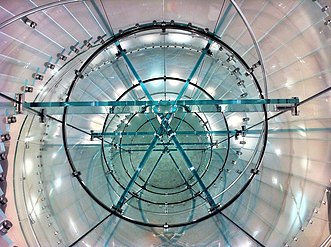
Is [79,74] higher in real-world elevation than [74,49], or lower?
lower

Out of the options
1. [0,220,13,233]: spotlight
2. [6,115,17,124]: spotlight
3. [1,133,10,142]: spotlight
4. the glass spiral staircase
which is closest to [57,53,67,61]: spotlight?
the glass spiral staircase

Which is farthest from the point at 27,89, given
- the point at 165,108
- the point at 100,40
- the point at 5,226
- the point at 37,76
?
the point at 165,108

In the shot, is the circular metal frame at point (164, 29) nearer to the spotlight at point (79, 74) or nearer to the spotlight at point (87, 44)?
the spotlight at point (79, 74)

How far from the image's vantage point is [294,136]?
10.5 ft

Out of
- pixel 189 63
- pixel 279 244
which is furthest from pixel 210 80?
pixel 279 244

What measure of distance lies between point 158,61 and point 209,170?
6.74ft

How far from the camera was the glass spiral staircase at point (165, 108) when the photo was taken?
273 centimetres

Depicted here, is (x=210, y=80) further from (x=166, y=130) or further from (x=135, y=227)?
(x=135, y=227)

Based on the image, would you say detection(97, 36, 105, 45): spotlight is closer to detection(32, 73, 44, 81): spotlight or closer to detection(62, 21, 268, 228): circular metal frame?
detection(62, 21, 268, 228): circular metal frame

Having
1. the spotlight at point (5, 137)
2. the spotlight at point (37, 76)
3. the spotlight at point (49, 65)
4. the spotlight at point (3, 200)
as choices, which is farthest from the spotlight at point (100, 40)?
the spotlight at point (3, 200)

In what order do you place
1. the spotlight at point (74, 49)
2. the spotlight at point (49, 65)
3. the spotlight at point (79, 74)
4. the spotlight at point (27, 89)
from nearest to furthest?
the spotlight at point (27, 89) < the spotlight at point (49, 65) < the spotlight at point (74, 49) < the spotlight at point (79, 74)

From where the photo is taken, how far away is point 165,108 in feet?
10.5

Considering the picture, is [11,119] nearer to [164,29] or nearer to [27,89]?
[27,89]

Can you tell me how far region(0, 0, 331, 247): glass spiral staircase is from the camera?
2734 millimetres
